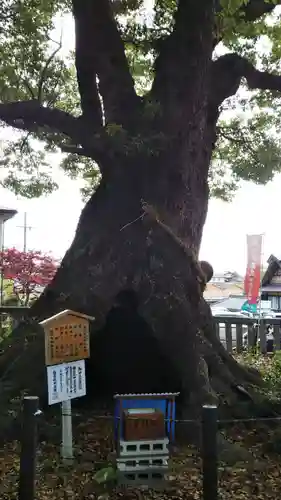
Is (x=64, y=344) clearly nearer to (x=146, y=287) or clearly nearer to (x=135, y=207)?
(x=146, y=287)

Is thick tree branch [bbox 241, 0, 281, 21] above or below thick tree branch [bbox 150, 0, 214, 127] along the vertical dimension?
above

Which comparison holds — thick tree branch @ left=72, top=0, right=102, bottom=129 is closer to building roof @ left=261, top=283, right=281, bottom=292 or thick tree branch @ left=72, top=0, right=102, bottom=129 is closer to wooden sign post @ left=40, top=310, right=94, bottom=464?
wooden sign post @ left=40, top=310, right=94, bottom=464

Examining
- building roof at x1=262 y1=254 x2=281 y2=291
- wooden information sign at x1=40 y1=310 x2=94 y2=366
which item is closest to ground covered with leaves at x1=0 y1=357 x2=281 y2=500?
wooden information sign at x1=40 y1=310 x2=94 y2=366

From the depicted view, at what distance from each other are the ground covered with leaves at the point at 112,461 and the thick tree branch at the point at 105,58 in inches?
151

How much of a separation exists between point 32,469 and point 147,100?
4748mm

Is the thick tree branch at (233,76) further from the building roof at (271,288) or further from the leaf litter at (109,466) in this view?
the building roof at (271,288)

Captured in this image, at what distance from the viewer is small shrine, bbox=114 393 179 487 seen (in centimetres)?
409

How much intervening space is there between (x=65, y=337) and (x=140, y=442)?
1.12 metres

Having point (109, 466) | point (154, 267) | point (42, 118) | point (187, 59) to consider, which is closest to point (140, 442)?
point (109, 466)

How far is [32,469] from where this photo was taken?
3.37m

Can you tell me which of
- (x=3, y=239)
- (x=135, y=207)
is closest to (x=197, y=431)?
(x=135, y=207)

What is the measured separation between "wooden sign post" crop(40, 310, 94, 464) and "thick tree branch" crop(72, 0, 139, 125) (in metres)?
3.00

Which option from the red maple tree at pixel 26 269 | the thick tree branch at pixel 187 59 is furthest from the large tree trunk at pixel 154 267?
the red maple tree at pixel 26 269

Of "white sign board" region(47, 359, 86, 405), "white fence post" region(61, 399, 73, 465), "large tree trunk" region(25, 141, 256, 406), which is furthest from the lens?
"large tree trunk" region(25, 141, 256, 406)
